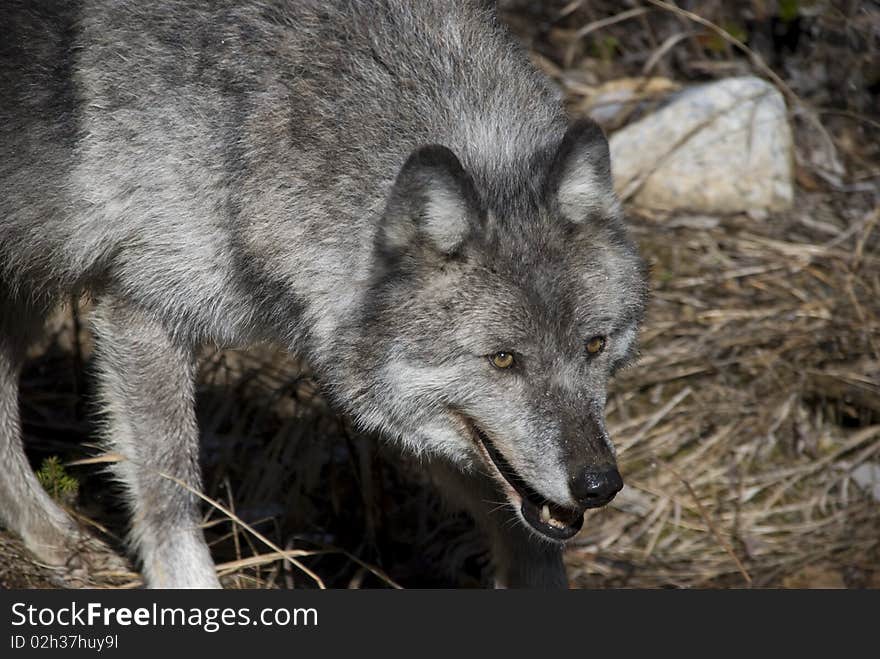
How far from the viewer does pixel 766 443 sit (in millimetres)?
6004

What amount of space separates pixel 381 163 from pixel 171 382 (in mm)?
1272

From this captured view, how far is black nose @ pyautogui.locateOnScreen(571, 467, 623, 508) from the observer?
142 inches

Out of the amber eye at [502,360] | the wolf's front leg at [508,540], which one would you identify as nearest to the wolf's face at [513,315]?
the amber eye at [502,360]

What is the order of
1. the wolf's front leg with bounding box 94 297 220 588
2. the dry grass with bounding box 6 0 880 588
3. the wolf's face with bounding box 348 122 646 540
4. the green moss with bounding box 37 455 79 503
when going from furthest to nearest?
1. the dry grass with bounding box 6 0 880 588
2. the green moss with bounding box 37 455 79 503
3. the wolf's front leg with bounding box 94 297 220 588
4. the wolf's face with bounding box 348 122 646 540

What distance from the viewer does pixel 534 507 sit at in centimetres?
389

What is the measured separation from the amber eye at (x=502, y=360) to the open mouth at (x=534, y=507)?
10.3 inches

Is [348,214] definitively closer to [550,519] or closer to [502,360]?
[502,360]

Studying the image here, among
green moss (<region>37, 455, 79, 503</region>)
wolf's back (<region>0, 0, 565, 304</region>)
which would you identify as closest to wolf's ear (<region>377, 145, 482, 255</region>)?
Result: wolf's back (<region>0, 0, 565, 304</region>)

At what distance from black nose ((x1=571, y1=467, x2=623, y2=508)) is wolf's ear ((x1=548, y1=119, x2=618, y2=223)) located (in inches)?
31.6

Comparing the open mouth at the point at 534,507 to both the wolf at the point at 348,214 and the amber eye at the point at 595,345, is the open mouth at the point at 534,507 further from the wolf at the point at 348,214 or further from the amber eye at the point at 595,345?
the amber eye at the point at 595,345

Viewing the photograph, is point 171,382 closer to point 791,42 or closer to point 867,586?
point 867,586

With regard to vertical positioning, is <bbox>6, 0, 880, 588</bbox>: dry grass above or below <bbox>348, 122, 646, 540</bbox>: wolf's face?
below

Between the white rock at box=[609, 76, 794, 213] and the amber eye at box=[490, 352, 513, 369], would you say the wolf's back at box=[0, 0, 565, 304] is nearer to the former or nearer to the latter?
the amber eye at box=[490, 352, 513, 369]

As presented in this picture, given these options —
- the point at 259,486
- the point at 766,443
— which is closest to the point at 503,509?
the point at 259,486
